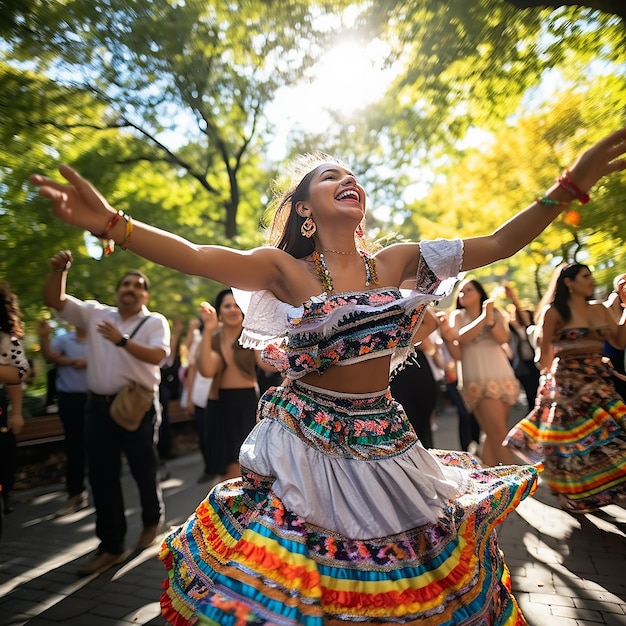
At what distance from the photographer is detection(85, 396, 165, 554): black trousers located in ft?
13.5

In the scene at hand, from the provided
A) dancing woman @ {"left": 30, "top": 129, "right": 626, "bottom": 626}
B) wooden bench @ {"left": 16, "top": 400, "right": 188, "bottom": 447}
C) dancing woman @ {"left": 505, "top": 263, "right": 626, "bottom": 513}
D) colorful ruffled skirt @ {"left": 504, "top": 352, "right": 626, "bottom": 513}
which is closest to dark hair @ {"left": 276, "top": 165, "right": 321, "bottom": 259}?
dancing woman @ {"left": 30, "top": 129, "right": 626, "bottom": 626}

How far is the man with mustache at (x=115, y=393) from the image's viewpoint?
13.5ft

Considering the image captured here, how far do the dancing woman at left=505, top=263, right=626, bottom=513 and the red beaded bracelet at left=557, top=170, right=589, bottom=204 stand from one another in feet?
8.99

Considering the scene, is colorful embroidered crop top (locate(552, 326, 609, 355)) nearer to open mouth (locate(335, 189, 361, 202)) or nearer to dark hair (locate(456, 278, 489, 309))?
dark hair (locate(456, 278, 489, 309))

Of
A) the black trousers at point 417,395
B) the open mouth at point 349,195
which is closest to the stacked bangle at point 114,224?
the open mouth at point 349,195

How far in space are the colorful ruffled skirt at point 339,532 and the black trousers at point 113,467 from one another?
2295 millimetres

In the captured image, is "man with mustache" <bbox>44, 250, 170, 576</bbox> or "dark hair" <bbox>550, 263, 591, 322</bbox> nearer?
"man with mustache" <bbox>44, 250, 170, 576</bbox>

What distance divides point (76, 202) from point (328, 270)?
3.42 ft

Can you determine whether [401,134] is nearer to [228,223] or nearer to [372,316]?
[372,316]

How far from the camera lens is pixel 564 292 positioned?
4980 mm

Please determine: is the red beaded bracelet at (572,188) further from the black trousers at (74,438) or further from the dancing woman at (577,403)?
the black trousers at (74,438)

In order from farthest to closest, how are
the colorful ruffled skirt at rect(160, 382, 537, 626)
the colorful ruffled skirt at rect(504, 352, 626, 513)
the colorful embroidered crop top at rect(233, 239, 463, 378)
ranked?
the colorful ruffled skirt at rect(504, 352, 626, 513)
the colorful embroidered crop top at rect(233, 239, 463, 378)
the colorful ruffled skirt at rect(160, 382, 537, 626)

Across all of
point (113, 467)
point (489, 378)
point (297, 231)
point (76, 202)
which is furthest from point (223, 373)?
point (76, 202)

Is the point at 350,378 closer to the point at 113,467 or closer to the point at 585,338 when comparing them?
the point at 113,467
